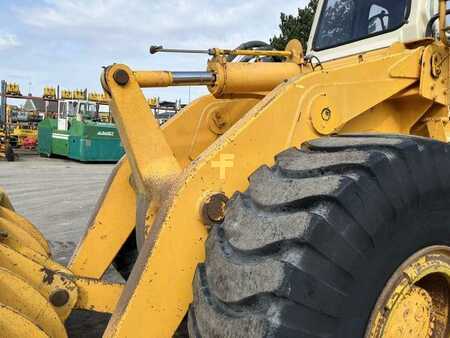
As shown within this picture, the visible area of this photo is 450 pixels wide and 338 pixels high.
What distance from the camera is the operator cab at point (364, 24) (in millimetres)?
3072

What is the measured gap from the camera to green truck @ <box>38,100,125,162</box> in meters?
20.9

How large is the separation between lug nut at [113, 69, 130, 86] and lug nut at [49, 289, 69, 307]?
1155 mm

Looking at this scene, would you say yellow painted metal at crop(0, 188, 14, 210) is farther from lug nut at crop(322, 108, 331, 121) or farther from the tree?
the tree

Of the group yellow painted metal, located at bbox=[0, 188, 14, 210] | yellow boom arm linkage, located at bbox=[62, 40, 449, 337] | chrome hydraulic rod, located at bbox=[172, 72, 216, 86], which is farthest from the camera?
yellow painted metal, located at bbox=[0, 188, 14, 210]

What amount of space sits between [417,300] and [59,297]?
1.80m

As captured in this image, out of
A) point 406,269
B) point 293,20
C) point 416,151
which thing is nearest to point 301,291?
point 406,269

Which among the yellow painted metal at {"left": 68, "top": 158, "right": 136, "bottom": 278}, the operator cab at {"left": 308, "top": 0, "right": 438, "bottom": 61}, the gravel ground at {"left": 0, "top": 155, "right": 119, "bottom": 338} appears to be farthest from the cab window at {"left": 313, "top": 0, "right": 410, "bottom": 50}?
the gravel ground at {"left": 0, "top": 155, "right": 119, "bottom": 338}

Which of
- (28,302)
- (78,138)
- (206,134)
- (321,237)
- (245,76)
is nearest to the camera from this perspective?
(321,237)

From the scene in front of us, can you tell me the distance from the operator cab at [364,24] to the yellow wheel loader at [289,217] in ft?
0.08

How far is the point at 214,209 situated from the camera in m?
2.06

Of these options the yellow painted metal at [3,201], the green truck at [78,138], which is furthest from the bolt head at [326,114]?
the green truck at [78,138]

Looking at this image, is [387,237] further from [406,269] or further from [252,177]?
[252,177]

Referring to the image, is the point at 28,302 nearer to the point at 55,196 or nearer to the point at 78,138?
the point at 55,196

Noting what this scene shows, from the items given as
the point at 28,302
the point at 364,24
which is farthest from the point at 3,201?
the point at 364,24
